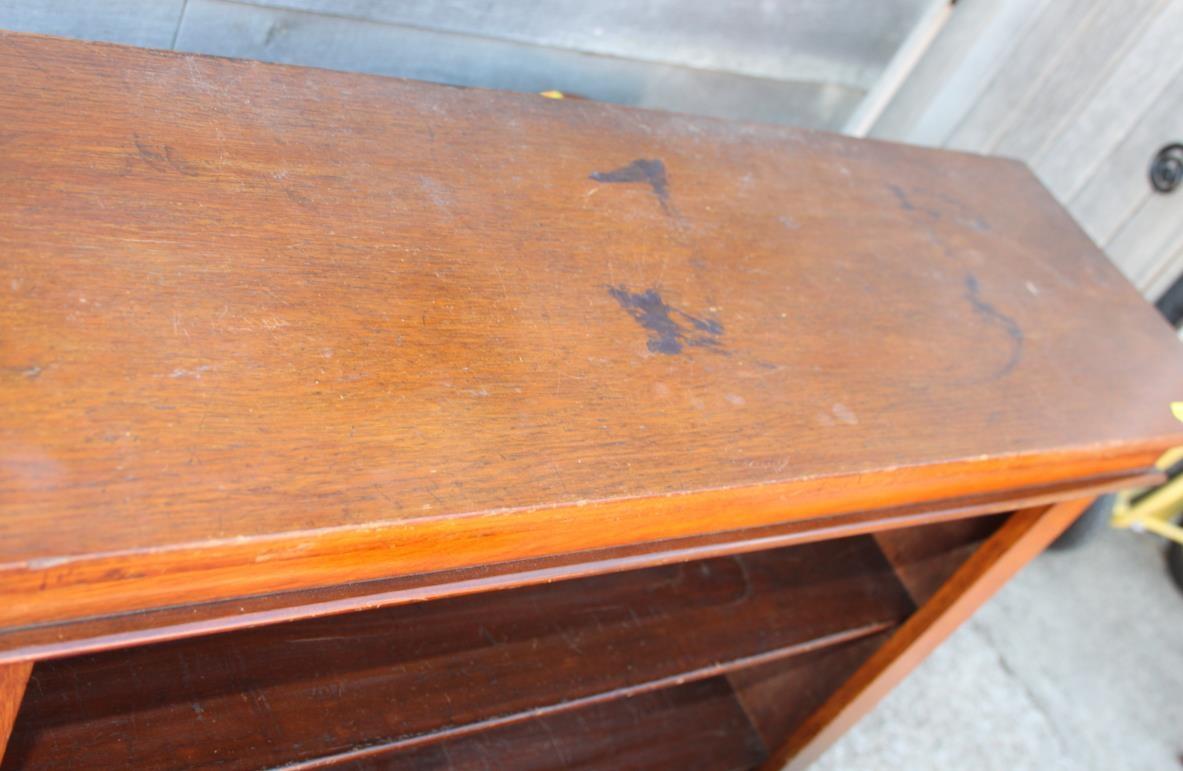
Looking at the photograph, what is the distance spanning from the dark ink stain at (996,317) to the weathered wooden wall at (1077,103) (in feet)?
2.83

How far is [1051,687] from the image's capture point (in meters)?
2.04

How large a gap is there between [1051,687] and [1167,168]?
1035 millimetres

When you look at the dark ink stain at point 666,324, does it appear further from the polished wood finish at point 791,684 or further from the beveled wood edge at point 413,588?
the polished wood finish at point 791,684

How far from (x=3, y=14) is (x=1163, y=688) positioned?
2.34 meters

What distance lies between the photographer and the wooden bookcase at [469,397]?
613 millimetres

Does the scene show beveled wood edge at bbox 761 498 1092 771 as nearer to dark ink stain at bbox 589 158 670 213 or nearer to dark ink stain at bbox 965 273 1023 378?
dark ink stain at bbox 965 273 1023 378

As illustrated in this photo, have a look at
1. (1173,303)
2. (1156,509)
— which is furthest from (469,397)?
(1156,509)

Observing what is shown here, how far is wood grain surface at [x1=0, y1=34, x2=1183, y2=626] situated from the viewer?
60 cm

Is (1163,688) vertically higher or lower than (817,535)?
lower

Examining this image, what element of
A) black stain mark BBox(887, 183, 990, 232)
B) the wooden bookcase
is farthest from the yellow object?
black stain mark BBox(887, 183, 990, 232)

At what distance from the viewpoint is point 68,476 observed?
0.56 metres

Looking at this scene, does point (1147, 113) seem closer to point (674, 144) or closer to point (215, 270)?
point (674, 144)

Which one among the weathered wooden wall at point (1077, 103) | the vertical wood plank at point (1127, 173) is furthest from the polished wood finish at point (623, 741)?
the vertical wood plank at point (1127, 173)

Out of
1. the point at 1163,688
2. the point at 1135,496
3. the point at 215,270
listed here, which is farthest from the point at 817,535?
the point at 1135,496
